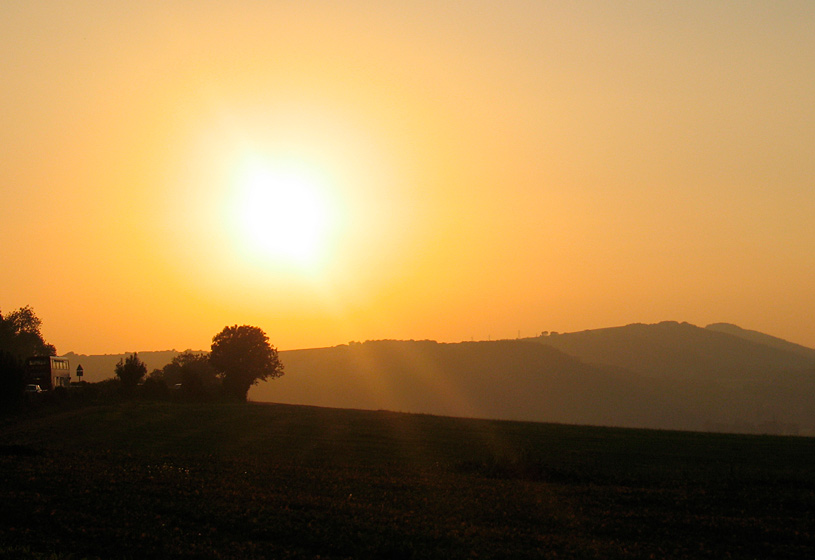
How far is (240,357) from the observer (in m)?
86.5

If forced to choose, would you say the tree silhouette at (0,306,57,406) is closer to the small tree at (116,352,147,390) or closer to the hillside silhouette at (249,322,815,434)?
the small tree at (116,352,147,390)

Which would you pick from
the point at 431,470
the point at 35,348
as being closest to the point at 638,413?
the point at 35,348

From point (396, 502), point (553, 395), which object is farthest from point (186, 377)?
point (553, 395)

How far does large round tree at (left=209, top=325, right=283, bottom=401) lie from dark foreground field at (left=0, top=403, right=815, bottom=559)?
49517 millimetres

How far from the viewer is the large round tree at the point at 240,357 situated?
86375mm

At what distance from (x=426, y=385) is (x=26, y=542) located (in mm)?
167743

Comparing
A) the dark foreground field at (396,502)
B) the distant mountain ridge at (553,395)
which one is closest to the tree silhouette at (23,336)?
the distant mountain ridge at (553,395)

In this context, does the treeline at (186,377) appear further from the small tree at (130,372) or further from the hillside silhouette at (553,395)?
the hillside silhouette at (553,395)

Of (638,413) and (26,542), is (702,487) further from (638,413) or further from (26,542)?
(638,413)

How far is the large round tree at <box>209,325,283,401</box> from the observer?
86.4 m

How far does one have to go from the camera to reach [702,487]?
23.2 m

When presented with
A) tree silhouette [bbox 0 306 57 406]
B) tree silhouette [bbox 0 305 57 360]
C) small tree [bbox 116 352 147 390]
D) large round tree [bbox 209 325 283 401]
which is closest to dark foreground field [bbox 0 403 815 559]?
small tree [bbox 116 352 147 390]

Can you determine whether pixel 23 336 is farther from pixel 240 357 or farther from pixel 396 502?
pixel 396 502

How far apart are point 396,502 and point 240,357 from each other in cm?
7033
